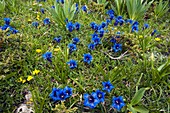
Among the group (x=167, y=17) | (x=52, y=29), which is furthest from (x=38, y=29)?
(x=167, y=17)

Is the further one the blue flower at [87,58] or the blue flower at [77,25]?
the blue flower at [77,25]

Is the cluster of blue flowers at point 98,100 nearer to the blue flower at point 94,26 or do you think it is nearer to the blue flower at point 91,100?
the blue flower at point 91,100

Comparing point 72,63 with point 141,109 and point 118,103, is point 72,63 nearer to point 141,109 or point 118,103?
point 118,103

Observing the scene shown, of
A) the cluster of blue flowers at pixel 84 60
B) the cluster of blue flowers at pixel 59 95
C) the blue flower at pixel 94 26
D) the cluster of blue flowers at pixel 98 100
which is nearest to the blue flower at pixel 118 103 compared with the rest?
the cluster of blue flowers at pixel 98 100

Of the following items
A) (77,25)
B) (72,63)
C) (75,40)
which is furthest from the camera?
(77,25)

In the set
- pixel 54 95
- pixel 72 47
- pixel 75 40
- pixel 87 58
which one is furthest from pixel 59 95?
pixel 75 40

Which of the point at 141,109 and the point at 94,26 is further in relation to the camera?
the point at 94,26

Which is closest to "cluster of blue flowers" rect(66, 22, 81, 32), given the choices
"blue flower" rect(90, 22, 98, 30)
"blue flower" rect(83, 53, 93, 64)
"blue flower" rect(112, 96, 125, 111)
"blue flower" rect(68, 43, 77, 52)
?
"blue flower" rect(90, 22, 98, 30)

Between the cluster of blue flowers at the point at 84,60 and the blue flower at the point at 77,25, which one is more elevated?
the blue flower at the point at 77,25

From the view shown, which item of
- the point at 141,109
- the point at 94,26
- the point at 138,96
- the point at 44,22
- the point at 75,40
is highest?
the point at 44,22
